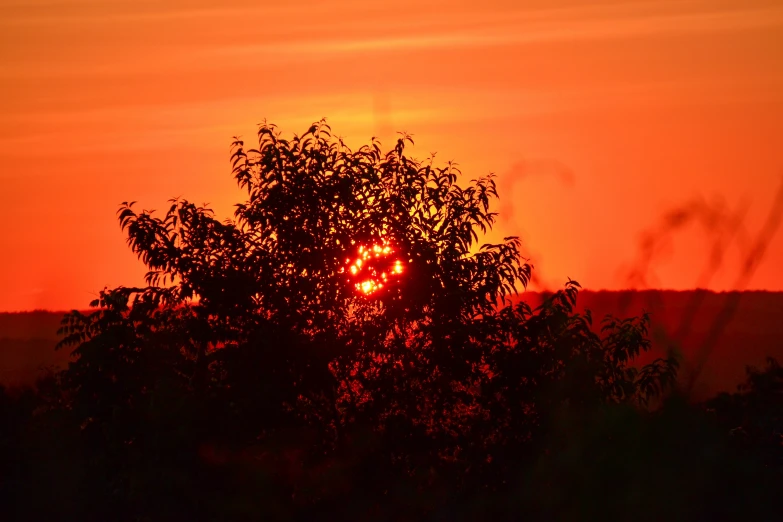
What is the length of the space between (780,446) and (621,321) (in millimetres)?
6645

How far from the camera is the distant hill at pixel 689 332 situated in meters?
7.83

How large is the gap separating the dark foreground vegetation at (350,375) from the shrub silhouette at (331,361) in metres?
0.03

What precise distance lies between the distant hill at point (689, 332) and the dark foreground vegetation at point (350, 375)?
93 cm

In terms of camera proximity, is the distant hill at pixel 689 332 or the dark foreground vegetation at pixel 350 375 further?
the dark foreground vegetation at pixel 350 375

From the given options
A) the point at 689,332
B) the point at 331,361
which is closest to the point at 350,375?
the point at 331,361

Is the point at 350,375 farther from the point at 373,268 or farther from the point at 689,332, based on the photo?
the point at 689,332

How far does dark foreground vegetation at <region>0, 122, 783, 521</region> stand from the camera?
14.8 m

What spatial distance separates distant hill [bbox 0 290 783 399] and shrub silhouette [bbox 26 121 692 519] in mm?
950

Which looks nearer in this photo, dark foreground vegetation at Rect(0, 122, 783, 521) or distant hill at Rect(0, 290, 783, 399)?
distant hill at Rect(0, 290, 783, 399)

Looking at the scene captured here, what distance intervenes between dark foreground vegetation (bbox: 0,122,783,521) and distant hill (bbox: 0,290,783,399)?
36.6 inches

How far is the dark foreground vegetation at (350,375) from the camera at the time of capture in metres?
14.8

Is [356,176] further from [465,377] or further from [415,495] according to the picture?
[415,495]

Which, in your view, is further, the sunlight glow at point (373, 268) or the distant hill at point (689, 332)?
the sunlight glow at point (373, 268)

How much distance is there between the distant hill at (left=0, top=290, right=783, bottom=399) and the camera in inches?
308
